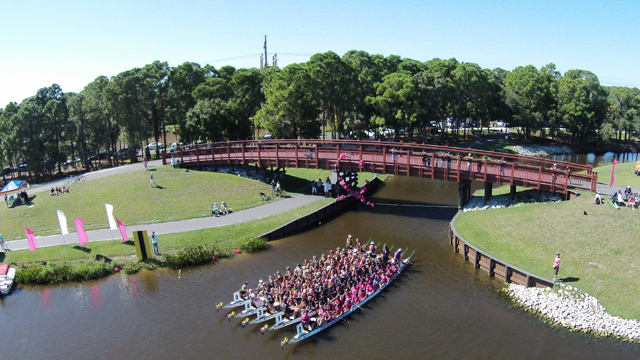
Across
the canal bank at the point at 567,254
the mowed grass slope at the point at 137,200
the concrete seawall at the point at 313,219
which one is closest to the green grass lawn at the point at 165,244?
the concrete seawall at the point at 313,219

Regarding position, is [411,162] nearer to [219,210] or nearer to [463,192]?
[463,192]

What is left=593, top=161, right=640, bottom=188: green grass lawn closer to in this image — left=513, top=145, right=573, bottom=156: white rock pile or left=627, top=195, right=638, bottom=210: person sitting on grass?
left=627, top=195, right=638, bottom=210: person sitting on grass

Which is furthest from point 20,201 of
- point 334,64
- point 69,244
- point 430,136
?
point 430,136

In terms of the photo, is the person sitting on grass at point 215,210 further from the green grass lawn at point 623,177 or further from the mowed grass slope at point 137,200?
the green grass lawn at point 623,177

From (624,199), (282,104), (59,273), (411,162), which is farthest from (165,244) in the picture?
(282,104)

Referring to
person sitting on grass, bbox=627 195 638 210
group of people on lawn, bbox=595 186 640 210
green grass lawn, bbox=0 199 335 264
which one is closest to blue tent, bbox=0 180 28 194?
green grass lawn, bbox=0 199 335 264

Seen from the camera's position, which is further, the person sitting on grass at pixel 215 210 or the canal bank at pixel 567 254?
the person sitting on grass at pixel 215 210
